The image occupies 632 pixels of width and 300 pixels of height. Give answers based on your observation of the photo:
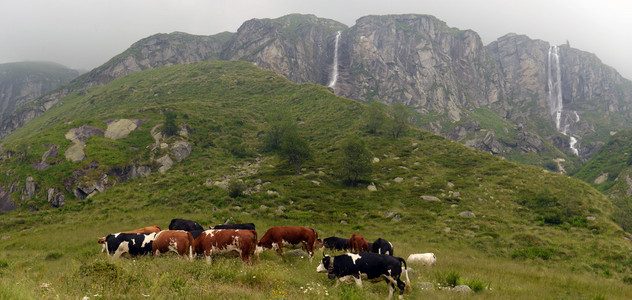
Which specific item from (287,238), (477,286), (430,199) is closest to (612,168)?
(430,199)

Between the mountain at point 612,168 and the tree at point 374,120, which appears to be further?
the mountain at point 612,168

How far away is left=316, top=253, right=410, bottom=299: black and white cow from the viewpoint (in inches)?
380

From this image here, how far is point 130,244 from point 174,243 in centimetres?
265

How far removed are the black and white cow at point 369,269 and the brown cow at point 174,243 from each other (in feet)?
22.9

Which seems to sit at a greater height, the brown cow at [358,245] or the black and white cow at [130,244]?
the black and white cow at [130,244]

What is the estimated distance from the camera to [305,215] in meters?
27.6

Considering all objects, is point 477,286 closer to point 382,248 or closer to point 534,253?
point 382,248

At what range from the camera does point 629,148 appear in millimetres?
91812

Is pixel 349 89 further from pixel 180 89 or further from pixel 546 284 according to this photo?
pixel 546 284

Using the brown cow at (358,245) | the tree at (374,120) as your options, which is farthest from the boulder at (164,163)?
the tree at (374,120)

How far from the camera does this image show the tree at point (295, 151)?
133 feet

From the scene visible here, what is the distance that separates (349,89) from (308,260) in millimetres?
182271

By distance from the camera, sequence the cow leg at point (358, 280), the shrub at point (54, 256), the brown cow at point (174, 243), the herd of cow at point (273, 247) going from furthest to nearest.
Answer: the shrub at point (54, 256)
the brown cow at point (174, 243)
the herd of cow at point (273, 247)
the cow leg at point (358, 280)

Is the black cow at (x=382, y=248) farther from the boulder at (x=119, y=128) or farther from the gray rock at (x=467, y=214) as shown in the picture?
the boulder at (x=119, y=128)
